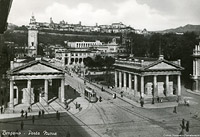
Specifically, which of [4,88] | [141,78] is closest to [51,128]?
[141,78]

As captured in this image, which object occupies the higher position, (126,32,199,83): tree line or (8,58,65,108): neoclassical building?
(126,32,199,83): tree line

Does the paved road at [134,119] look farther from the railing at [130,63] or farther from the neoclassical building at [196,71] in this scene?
the neoclassical building at [196,71]

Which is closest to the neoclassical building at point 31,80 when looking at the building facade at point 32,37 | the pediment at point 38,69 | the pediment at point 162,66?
the pediment at point 38,69

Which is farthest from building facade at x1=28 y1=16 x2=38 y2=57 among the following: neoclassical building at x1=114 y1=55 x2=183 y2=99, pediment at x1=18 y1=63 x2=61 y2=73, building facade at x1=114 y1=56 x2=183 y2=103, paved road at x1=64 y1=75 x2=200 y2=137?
paved road at x1=64 y1=75 x2=200 y2=137

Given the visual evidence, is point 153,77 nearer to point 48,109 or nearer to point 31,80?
point 48,109

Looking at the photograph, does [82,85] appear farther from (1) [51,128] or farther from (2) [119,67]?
(1) [51,128]

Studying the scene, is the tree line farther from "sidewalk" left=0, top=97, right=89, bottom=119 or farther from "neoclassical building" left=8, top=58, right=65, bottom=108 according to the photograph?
"neoclassical building" left=8, top=58, right=65, bottom=108

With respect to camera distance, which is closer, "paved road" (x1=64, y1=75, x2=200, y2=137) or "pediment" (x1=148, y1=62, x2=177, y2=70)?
"paved road" (x1=64, y1=75, x2=200, y2=137)
